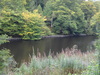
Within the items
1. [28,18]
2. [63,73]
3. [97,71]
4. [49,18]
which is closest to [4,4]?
[28,18]

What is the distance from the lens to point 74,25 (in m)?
29.5

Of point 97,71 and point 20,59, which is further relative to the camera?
point 20,59

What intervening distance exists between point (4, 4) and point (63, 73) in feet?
67.3

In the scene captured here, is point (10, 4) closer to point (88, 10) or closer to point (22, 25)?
point (22, 25)

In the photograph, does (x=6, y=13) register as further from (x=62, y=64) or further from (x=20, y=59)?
(x=62, y=64)

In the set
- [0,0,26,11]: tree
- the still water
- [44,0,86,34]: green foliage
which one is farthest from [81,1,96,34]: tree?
[0,0,26,11]: tree

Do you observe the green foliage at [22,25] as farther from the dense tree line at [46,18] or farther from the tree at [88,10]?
the tree at [88,10]

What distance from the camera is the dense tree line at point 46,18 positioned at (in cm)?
2272

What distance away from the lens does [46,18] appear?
31.1 m

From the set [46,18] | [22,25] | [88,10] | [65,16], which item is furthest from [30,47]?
[88,10]

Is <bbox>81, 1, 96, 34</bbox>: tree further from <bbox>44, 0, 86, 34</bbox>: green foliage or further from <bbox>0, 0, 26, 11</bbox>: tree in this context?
<bbox>0, 0, 26, 11</bbox>: tree

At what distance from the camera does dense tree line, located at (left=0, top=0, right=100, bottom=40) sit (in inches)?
894

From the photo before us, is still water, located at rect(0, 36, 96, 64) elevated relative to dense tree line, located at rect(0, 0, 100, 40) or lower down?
lower down

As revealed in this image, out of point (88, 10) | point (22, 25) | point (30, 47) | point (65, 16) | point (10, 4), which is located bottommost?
point (30, 47)
